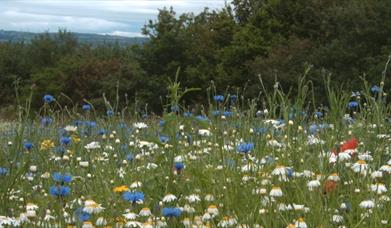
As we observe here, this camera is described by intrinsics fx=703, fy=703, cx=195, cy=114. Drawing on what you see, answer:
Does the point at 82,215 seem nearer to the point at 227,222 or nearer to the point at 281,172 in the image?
the point at 227,222

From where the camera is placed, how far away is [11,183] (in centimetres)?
339

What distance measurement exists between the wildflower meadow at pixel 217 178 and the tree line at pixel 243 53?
17.9 meters

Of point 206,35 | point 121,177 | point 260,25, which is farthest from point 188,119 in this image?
point 206,35

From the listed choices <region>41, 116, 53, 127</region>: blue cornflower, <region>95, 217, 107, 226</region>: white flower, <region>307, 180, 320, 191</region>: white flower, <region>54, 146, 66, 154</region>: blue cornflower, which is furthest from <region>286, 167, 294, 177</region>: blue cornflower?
<region>41, 116, 53, 127</region>: blue cornflower

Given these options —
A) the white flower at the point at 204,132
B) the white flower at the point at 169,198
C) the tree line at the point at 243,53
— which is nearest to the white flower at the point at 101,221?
the white flower at the point at 169,198

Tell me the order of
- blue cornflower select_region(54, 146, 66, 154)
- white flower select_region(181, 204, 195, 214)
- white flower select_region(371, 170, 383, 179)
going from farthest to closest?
blue cornflower select_region(54, 146, 66, 154) < white flower select_region(371, 170, 383, 179) < white flower select_region(181, 204, 195, 214)

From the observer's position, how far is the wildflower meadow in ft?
9.45

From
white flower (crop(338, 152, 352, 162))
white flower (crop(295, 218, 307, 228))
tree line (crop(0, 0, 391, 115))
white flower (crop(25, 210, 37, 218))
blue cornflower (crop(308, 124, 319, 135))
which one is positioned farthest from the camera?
tree line (crop(0, 0, 391, 115))

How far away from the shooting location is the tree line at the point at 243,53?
26141mm

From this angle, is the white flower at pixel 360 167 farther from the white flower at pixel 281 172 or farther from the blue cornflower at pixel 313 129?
the blue cornflower at pixel 313 129

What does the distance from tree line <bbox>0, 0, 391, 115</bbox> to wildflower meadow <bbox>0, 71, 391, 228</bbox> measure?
17.9m

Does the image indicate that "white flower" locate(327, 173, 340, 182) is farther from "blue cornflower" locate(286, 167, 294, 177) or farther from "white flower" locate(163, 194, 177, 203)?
"white flower" locate(163, 194, 177, 203)

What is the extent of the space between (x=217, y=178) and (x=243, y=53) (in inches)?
1150

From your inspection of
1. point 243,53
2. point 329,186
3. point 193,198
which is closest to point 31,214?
point 193,198
